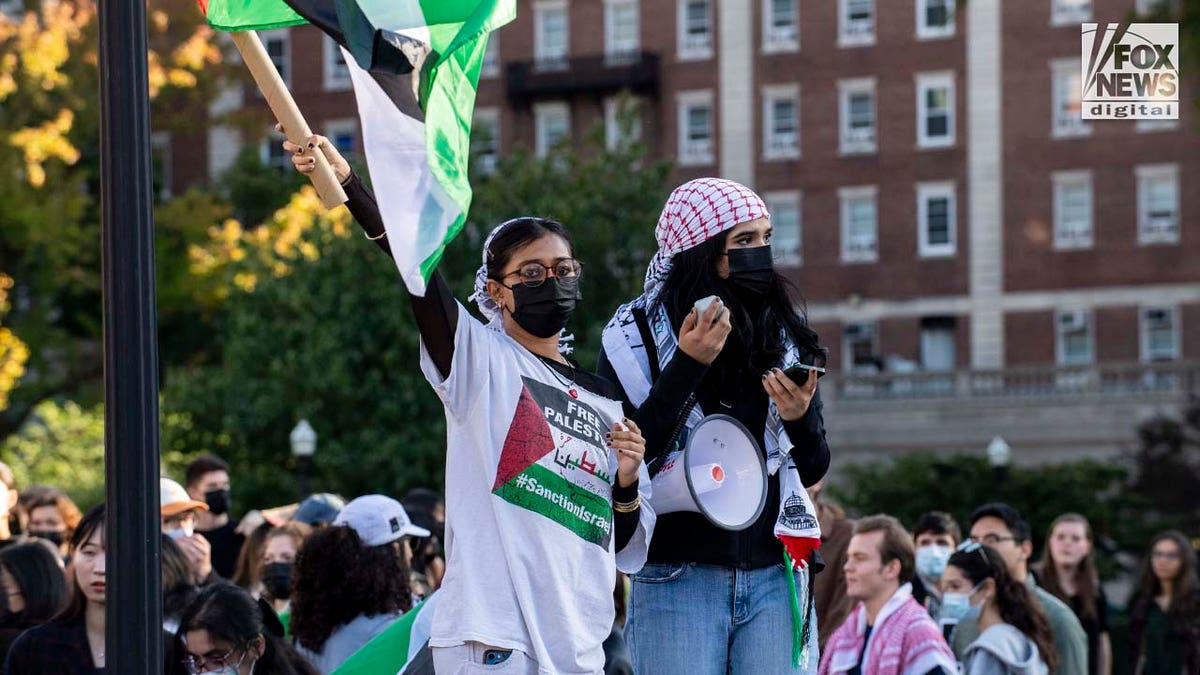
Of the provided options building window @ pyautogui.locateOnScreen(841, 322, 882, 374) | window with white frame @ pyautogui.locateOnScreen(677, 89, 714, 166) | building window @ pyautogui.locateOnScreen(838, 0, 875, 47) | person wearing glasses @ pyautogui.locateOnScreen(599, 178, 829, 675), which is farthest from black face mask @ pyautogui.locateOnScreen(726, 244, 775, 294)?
window with white frame @ pyautogui.locateOnScreen(677, 89, 714, 166)

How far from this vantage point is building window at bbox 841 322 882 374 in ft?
179

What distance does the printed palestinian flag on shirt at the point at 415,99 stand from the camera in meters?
4.96

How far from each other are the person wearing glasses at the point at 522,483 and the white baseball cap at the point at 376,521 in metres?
2.87

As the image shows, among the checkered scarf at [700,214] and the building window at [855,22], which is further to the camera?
the building window at [855,22]

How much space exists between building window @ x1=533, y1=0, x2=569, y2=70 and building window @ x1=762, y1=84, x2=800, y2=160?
606 centimetres

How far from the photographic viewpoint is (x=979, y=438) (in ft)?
161

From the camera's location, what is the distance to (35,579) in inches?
340

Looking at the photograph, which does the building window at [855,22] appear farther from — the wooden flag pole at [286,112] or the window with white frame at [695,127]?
the wooden flag pole at [286,112]

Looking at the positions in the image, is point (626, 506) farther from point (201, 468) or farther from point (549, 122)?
point (549, 122)

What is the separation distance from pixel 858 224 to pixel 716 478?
4948 cm

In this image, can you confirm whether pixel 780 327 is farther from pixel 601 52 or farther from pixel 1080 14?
pixel 601 52

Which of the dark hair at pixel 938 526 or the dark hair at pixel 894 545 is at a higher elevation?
the dark hair at pixel 894 545

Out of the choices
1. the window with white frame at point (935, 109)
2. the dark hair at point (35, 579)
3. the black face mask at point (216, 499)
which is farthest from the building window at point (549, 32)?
the dark hair at point (35, 579)

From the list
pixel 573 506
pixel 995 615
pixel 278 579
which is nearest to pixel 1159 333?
pixel 995 615
